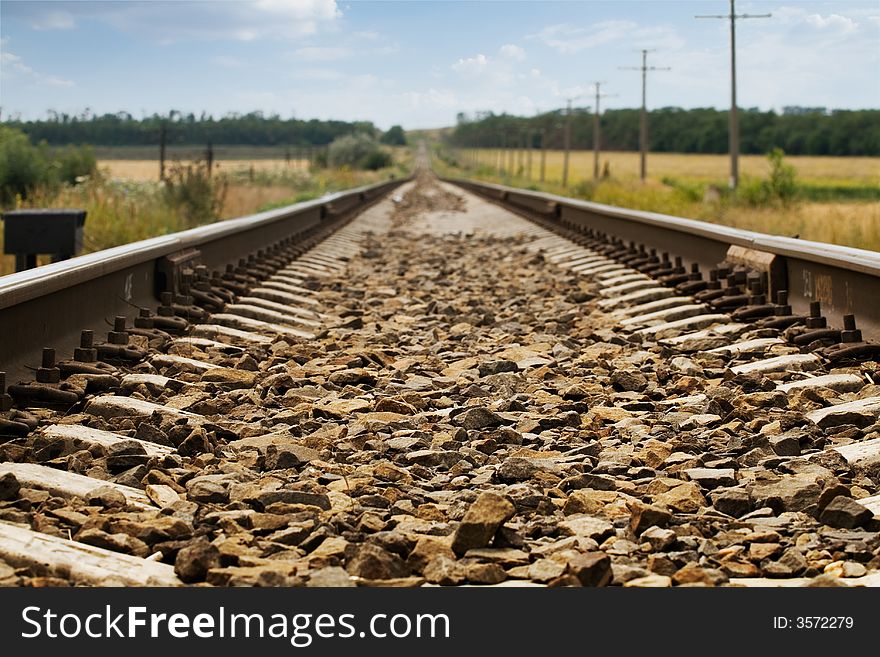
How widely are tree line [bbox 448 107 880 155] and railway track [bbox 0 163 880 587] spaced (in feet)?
264

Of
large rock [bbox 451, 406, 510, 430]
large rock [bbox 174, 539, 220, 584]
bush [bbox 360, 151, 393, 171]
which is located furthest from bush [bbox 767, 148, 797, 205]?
bush [bbox 360, 151, 393, 171]

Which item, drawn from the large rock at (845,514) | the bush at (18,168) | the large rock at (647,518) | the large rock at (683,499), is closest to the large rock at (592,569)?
the large rock at (647,518)

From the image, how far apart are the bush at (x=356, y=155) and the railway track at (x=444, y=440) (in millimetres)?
86549

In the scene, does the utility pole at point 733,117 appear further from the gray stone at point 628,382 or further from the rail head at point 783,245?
the gray stone at point 628,382

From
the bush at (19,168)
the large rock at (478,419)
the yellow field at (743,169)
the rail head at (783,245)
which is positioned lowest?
the large rock at (478,419)

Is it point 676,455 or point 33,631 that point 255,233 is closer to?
point 676,455

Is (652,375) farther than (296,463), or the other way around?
(652,375)

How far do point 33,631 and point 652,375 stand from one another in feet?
13.4

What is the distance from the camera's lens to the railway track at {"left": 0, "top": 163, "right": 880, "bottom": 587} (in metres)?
3.37

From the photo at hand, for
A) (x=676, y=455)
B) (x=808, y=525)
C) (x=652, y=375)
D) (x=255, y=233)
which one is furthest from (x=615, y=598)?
(x=255, y=233)

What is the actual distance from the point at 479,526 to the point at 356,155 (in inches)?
3893

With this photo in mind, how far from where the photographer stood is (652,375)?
245 inches

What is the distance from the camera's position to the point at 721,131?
13862 cm

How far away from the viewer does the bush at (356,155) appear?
96.5 meters
